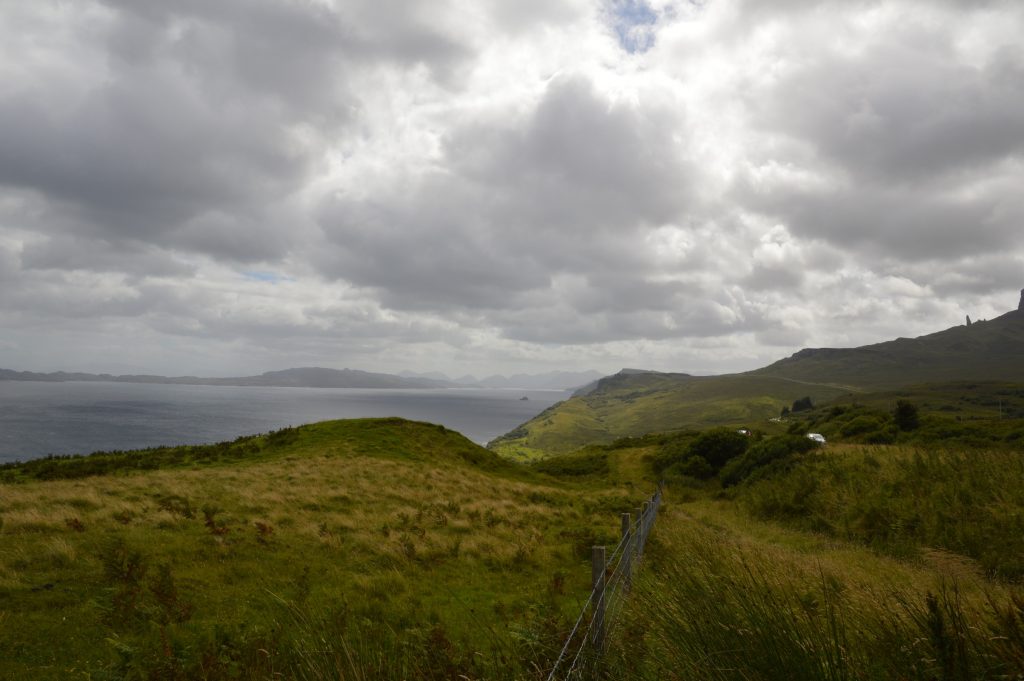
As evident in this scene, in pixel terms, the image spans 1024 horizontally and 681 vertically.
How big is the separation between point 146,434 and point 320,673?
131 m

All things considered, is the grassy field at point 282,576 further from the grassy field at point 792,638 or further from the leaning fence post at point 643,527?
the leaning fence post at point 643,527

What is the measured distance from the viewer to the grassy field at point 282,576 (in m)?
5.86

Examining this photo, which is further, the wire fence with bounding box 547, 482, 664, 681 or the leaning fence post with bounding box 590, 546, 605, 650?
the leaning fence post with bounding box 590, 546, 605, 650

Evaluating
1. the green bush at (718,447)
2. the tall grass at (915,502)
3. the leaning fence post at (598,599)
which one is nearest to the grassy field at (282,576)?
the leaning fence post at (598,599)

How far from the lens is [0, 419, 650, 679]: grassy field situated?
5.86m

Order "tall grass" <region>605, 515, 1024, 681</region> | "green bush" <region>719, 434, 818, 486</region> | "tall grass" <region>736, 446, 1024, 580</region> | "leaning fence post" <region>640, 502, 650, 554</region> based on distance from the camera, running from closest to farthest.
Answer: "tall grass" <region>605, 515, 1024, 681</region>, "tall grass" <region>736, 446, 1024, 580</region>, "leaning fence post" <region>640, 502, 650, 554</region>, "green bush" <region>719, 434, 818, 486</region>

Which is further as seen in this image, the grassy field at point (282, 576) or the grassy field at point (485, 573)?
the grassy field at point (282, 576)

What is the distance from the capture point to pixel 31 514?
41.6ft

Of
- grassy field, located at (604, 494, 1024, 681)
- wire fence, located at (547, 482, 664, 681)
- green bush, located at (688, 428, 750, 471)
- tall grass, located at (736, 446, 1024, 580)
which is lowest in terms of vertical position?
green bush, located at (688, 428, 750, 471)

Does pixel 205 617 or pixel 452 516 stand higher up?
pixel 205 617

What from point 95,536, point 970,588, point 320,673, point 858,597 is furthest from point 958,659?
point 95,536

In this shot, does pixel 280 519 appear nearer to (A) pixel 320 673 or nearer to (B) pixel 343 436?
(A) pixel 320 673

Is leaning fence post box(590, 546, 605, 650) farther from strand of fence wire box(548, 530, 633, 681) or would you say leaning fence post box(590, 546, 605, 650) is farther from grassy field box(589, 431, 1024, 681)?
grassy field box(589, 431, 1024, 681)

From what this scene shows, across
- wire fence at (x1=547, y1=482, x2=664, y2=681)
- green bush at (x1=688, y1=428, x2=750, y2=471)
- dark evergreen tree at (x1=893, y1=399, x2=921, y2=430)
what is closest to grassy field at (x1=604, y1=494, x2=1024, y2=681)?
wire fence at (x1=547, y1=482, x2=664, y2=681)
